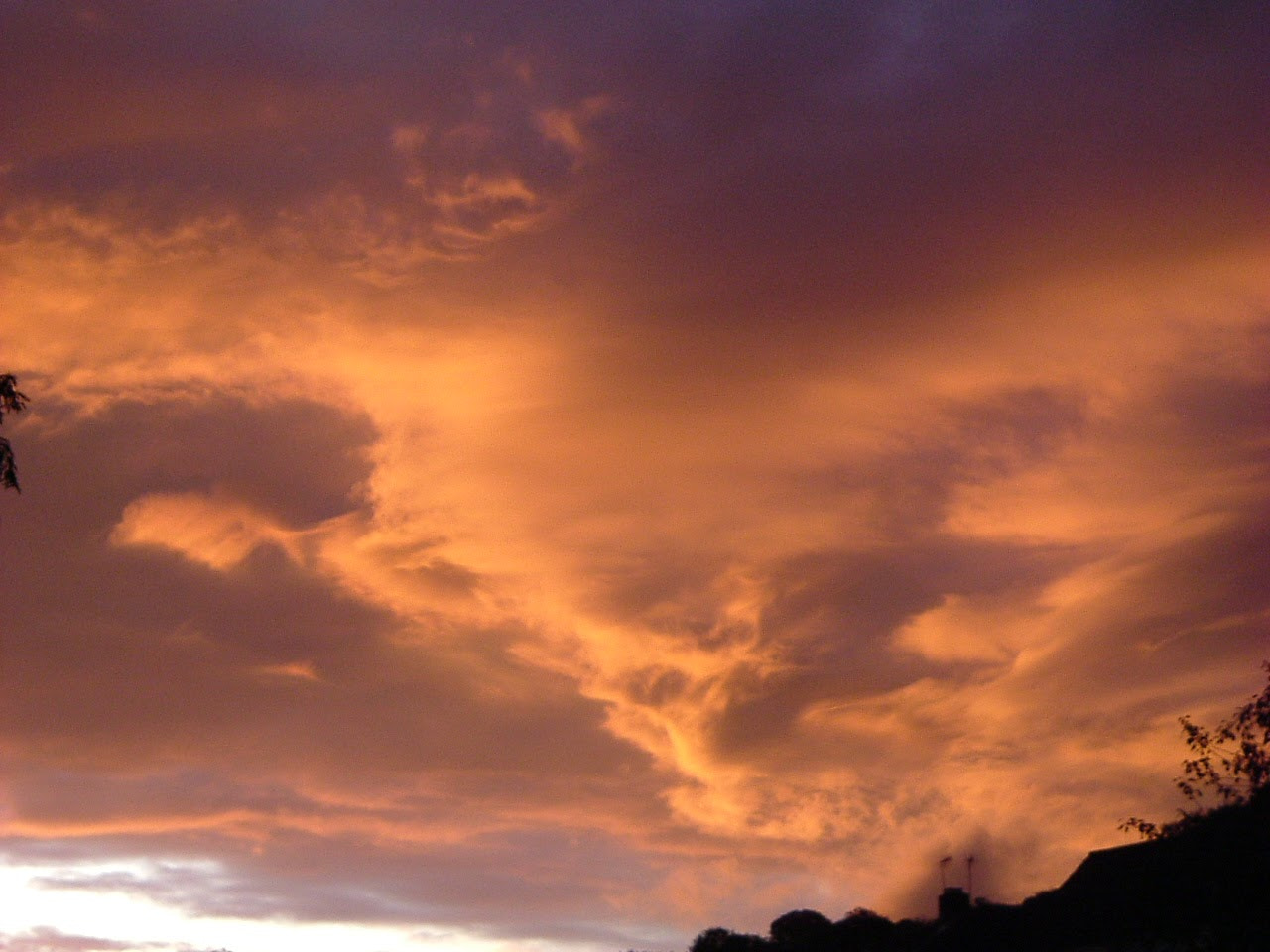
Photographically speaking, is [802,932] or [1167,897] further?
[802,932]

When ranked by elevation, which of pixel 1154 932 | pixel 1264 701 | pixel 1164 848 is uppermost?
pixel 1264 701

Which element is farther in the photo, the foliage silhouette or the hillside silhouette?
the foliage silhouette

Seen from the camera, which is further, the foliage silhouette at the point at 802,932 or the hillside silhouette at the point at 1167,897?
the foliage silhouette at the point at 802,932

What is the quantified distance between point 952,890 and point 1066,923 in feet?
42.6

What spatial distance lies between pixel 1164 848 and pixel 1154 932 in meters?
5.06

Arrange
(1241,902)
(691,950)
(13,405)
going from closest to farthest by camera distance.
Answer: (13,405), (1241,902), (691,950)

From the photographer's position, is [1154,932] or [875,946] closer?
[1154,932]

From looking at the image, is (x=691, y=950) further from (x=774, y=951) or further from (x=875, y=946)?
(x=875, y=946)

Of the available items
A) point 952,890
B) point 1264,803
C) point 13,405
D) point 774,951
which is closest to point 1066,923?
point 1264,803

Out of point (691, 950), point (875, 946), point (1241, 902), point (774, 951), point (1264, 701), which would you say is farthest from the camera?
point (691, 950)

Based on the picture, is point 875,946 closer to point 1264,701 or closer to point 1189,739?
point 1189,739

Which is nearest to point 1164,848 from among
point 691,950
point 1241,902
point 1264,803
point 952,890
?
point 1264,803

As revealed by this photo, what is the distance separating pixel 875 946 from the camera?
59.5 m

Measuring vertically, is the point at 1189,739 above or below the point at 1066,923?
above
